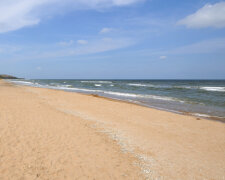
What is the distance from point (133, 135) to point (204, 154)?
2.31 meters

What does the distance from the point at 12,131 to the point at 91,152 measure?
2.92 meters

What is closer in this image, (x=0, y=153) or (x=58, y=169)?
(x=58, y=169)

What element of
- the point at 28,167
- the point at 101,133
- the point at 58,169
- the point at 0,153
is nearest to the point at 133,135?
the point at 101,133

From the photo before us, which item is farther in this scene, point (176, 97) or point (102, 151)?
point (176, 97)

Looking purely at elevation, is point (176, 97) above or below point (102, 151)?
above

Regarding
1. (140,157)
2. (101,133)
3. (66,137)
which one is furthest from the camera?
(101,133)

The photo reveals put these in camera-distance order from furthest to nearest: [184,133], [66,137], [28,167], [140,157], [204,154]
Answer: [184,133], [66,137], [204,154], [140,157], [28,167]

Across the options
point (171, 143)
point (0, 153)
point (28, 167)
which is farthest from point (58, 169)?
point (171, 143)

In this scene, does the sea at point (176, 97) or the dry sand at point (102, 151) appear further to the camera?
the sea at point (176, 97)

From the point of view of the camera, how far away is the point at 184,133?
7.22m

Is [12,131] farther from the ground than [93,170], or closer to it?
farther from the ground

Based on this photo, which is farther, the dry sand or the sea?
the sea

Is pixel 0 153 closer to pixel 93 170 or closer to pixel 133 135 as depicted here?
pixel 93 170

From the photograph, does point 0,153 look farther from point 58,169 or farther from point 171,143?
point 171,143
